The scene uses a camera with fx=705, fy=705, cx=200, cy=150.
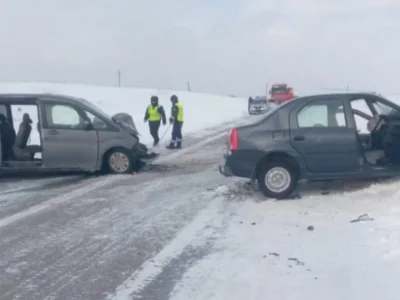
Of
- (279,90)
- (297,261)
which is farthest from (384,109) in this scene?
(279,90)

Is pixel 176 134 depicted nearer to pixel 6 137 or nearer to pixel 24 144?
pixel 24 144

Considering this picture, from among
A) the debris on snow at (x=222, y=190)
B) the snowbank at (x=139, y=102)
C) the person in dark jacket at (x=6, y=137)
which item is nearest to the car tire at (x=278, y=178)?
the debris on snow at (x=222, y=190)

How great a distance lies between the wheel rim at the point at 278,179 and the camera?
10.7 meters

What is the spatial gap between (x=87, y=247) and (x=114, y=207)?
8.07ft

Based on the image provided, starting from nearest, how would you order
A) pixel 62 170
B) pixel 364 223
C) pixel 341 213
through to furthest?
pixel 364 223
pixel 341 213
pixel 62 170

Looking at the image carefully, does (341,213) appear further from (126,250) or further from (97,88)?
(97,88)

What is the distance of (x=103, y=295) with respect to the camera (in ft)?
20.3

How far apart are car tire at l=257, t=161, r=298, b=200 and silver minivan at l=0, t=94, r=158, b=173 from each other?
4.29m

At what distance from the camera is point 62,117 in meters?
14.1

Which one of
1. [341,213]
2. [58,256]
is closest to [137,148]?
[341,213]

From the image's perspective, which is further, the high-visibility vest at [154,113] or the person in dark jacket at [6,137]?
the high-visibility vest at [154,113]

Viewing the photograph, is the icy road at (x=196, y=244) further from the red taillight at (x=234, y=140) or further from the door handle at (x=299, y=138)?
the door handle at (x=299, y=138)

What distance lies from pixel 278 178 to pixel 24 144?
6.29 meters

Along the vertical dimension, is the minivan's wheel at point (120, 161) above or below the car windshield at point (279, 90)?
below
